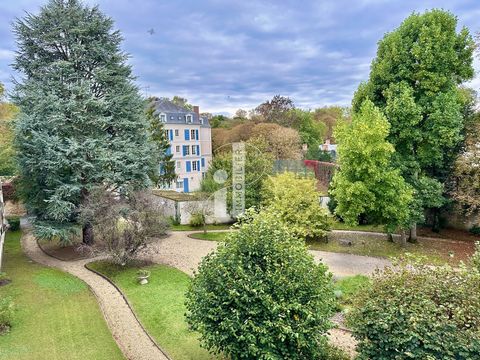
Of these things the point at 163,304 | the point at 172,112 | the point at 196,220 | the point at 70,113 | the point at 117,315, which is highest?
the point at 172,112

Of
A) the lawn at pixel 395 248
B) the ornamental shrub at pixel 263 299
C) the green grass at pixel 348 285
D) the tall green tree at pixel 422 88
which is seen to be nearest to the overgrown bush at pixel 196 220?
the lawn at pixel 395 248

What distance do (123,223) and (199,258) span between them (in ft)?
13.3

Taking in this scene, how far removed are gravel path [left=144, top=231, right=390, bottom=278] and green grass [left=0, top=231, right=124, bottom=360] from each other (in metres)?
3.61

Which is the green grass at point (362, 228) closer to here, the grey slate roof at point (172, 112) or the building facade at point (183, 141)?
the building facade at point (183, 141)

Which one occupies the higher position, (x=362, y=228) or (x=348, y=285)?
(x=362, y=228)

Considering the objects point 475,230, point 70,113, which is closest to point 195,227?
point 70,113

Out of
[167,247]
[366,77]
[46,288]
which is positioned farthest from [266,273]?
[366,77]

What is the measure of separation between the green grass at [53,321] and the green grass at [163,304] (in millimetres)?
1100

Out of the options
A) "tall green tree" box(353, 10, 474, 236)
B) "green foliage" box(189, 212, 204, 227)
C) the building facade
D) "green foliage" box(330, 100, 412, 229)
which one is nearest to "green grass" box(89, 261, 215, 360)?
"green foliage" box(189, 212, 204, 227)

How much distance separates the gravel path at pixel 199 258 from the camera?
14.0 meters

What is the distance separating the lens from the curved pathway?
26.6ft

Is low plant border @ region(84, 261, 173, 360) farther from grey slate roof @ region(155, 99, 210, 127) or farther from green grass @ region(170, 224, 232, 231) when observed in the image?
grey slate roof @ region(155, 99, 210, 127)

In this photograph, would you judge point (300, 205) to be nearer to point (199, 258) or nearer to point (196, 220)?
point (199, 258)

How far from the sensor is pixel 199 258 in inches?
617
